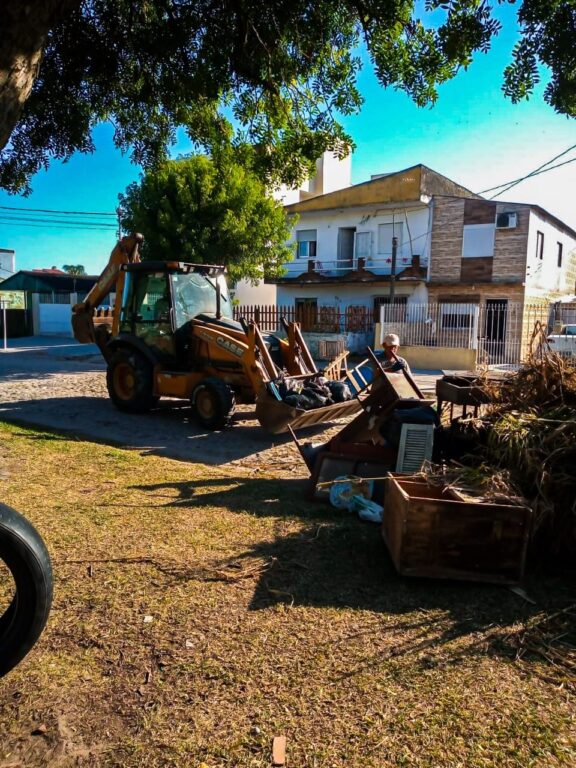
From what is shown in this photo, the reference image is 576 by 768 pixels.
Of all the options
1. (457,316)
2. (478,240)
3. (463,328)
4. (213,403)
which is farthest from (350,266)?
(213,403)

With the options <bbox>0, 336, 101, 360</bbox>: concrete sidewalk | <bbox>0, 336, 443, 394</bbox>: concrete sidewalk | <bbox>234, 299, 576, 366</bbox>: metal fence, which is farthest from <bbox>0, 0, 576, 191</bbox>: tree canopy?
<bbox>0, 336, 101, 360</bbox>: concrete sidewalk

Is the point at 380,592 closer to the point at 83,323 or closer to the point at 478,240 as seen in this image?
the point at 83,323

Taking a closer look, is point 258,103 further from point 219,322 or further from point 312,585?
point 312,585

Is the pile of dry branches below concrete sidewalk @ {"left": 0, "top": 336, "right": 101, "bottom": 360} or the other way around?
the other way around

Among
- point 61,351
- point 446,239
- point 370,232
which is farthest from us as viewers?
point 370,232

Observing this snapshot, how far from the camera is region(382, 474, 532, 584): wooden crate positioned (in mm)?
3664

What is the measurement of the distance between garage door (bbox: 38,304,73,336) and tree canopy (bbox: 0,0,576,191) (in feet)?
95.3

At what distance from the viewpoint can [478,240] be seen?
2417cm

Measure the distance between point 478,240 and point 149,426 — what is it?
19036 mm

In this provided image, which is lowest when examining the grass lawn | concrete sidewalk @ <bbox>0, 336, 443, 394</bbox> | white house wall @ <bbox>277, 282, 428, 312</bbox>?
the grass lawn

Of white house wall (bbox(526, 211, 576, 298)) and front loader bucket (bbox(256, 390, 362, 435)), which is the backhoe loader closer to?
front loader bucket (bbox(256, 390, 362, 435))

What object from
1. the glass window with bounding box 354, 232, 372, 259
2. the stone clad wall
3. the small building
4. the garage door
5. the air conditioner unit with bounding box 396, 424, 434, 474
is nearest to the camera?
the air conditioner unit with bounding box 396, 424, 434, 474

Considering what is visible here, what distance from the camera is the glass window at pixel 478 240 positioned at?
24.0 meters

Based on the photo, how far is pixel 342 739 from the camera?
7.78 feet
